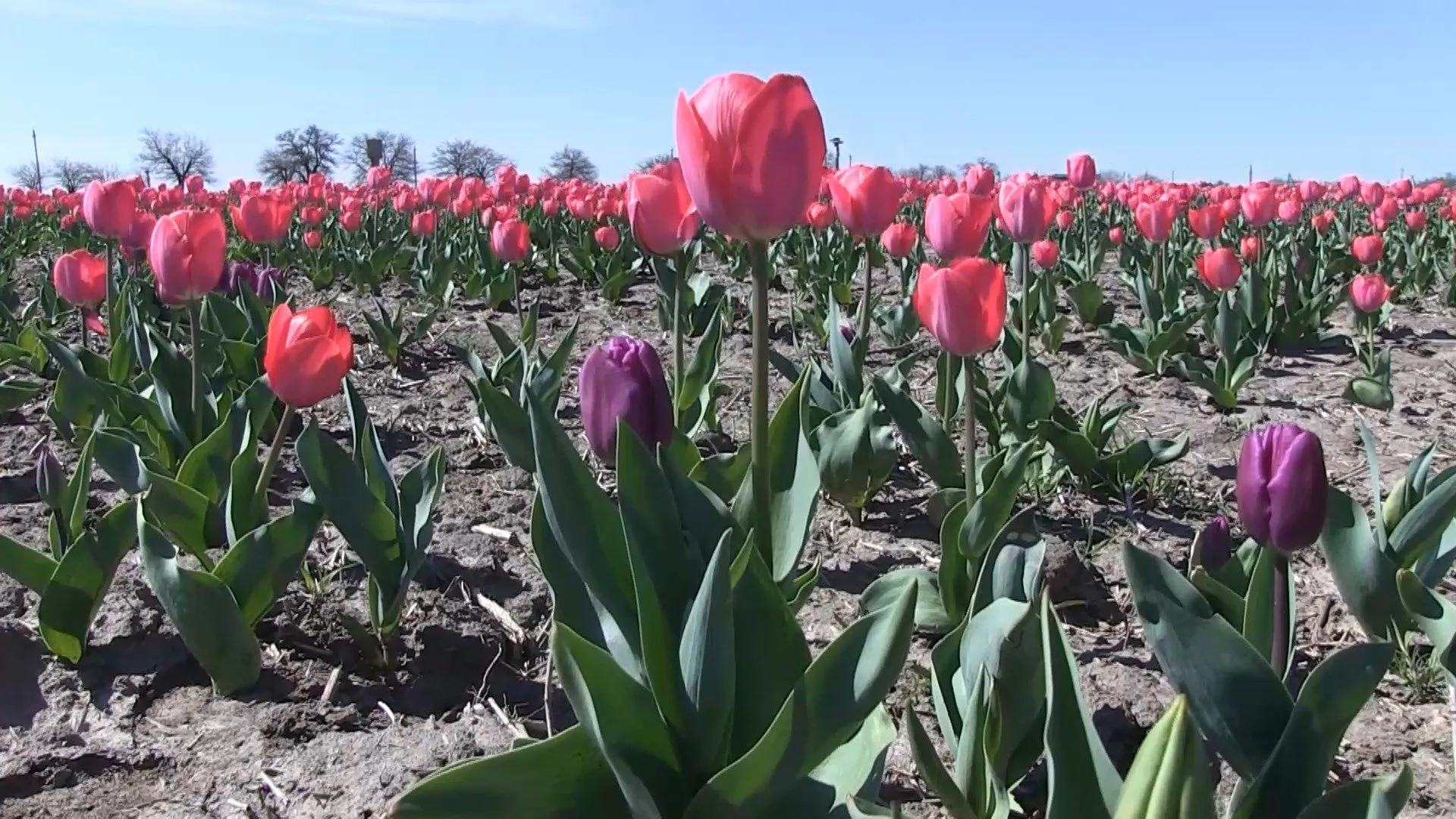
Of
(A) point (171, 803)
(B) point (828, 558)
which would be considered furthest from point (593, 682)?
(B) point (828, 558)

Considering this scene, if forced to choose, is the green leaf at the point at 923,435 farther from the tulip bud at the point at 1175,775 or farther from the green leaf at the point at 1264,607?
the tulip bud at the point at 1175,775

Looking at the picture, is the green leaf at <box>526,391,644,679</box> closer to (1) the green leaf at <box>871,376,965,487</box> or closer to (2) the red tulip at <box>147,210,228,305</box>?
(1) the green leaf at <box>871,376,965,487</box>

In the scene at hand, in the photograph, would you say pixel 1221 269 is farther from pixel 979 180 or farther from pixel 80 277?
pixel 80 277

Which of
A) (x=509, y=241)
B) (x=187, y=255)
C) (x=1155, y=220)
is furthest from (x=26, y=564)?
(x=1155, y=220)

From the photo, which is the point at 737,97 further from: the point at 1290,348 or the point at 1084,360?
the point at 1290,348

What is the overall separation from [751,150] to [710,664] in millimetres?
518

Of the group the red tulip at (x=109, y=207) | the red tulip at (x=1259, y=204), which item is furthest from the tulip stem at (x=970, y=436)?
the red tulip at (x=1259, y=204)

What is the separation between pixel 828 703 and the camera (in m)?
1.06

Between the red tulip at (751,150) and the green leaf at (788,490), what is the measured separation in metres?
0.33

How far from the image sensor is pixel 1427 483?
80.2 inches

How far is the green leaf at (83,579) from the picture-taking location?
1.87 metres

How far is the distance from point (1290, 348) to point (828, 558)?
3.25 meters

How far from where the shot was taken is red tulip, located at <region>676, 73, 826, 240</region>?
113cm

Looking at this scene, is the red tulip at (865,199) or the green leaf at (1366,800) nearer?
the green leaf at (1366,800)
